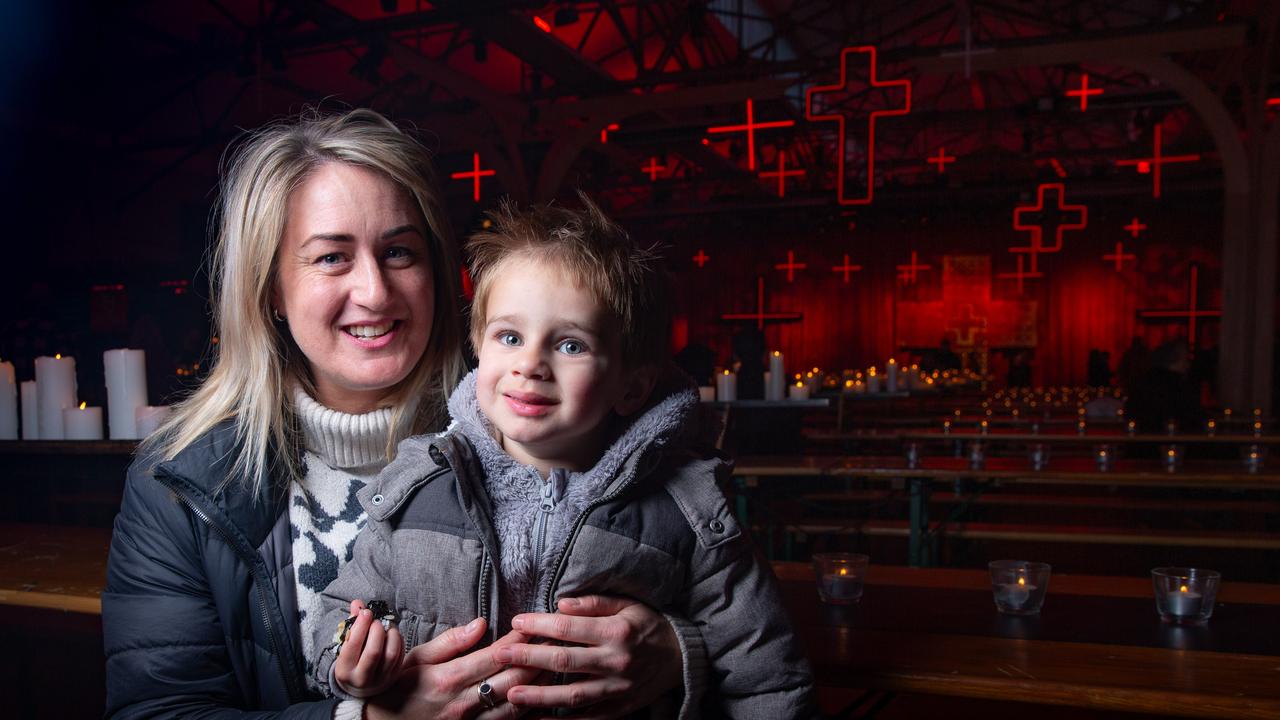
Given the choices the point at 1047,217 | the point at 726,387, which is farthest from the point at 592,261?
the point at 1047,217

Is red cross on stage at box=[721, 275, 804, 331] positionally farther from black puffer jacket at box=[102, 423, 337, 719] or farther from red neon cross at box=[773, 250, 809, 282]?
black puffer jacket at box=[102, 423, 337, 719]

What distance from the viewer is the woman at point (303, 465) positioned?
1092 millimetres

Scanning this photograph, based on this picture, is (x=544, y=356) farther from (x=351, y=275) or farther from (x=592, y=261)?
(x=351, y=275)

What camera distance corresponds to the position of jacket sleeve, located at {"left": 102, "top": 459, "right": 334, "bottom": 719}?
1.16 meters

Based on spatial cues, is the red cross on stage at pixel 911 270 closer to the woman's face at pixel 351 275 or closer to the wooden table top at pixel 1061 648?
the wooden table top at pixel 1061 648

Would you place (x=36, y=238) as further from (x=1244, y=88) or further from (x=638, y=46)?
(x=1244, y=88)

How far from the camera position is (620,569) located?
1.14 meters

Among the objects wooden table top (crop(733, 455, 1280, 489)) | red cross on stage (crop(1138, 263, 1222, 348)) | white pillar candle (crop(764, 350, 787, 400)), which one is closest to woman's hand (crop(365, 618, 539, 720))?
wooden table top (crop(733, 455, 1280, 489))

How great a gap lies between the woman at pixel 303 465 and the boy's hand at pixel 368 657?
0.16 feet

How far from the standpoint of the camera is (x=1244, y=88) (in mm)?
7426

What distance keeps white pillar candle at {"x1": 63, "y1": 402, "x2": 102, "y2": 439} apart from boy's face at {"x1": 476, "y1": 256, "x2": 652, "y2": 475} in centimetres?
228

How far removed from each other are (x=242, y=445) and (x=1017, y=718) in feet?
7.45

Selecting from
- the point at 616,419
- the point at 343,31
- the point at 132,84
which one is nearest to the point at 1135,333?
the point at 343,31

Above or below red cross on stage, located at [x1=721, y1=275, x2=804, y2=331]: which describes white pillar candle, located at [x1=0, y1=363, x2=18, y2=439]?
below
